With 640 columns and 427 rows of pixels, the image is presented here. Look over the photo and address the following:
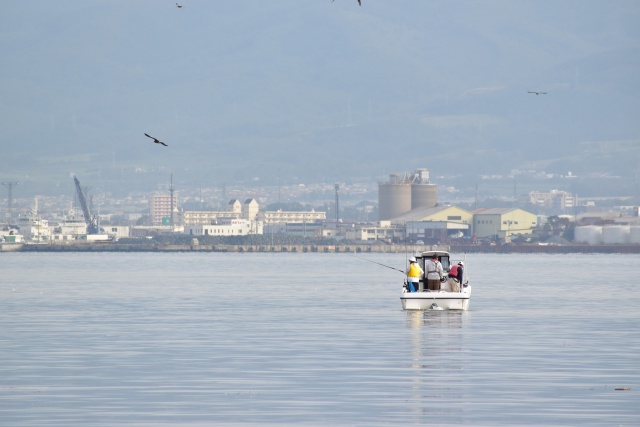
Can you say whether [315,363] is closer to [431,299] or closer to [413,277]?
[431,299]

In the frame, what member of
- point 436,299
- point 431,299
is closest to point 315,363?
point 431,299

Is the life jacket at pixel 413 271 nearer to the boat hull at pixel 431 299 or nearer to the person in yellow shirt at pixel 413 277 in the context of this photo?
the person in yellow shirt at pixel 413 277

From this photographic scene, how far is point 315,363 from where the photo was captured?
3023 centimetres

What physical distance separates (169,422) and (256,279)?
219ft

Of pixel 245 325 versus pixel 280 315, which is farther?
pixel 280 315

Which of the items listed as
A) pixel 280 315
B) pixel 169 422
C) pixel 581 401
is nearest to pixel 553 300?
pixel 280 315

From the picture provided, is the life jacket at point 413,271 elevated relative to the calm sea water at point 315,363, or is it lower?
elevated

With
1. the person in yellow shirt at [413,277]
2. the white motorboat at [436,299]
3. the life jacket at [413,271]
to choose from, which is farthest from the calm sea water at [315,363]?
the life jacket at [413,271]

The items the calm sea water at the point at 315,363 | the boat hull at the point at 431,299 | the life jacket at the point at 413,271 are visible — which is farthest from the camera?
the life jacket at the point at 413,271

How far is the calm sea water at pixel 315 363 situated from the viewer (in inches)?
893

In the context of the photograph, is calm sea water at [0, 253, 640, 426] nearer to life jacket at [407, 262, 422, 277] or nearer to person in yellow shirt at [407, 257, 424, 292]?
person in yellow shirt at [407, 257, 424, 292]

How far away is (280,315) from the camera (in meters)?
47.8

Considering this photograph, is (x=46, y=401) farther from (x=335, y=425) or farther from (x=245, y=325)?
(x=245, y=325)

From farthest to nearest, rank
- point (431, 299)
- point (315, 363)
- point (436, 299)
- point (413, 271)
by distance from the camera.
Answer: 1. point (413, 271)
2. point (436, 299)
3. point (431, 299)
4. point (315, 363)
